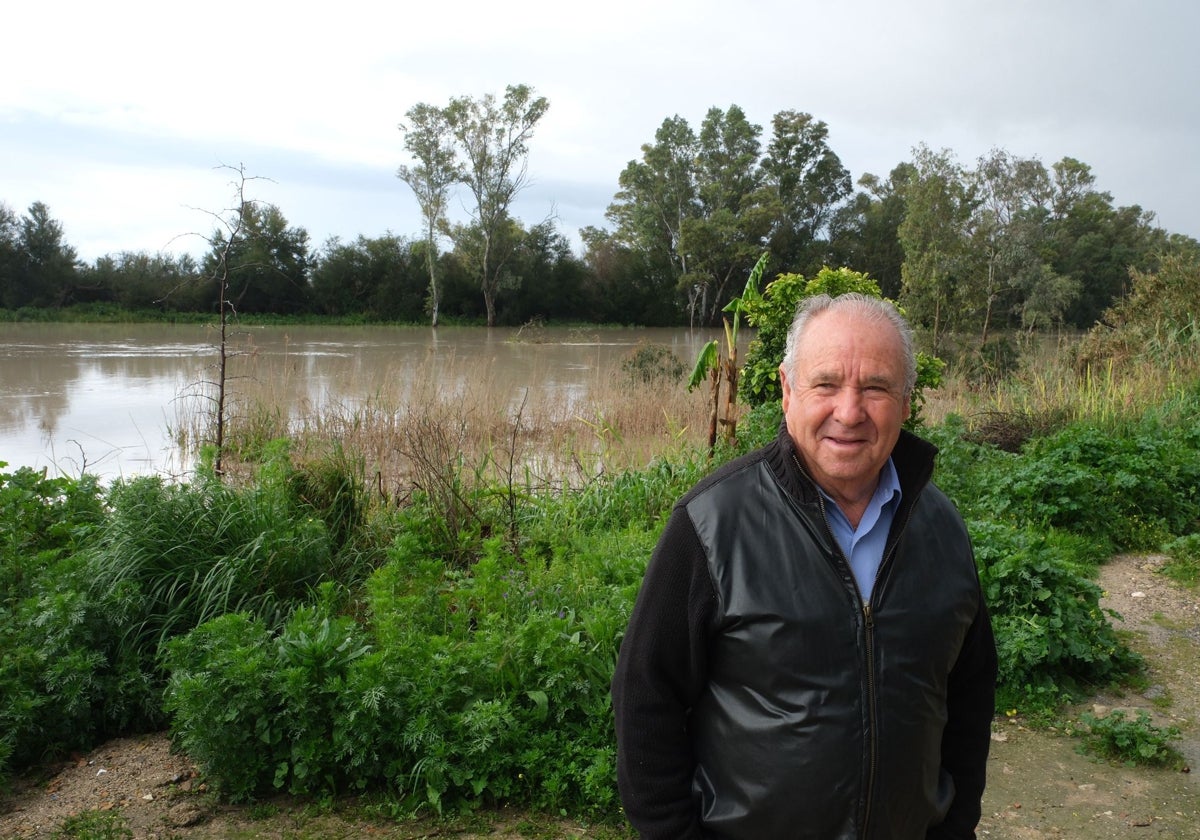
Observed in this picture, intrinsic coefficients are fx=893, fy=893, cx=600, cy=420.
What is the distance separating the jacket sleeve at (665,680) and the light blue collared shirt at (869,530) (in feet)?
0.90

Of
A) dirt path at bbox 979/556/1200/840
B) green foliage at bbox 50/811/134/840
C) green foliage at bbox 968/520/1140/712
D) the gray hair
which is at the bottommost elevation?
green foliage at bbox 50/811/134/840

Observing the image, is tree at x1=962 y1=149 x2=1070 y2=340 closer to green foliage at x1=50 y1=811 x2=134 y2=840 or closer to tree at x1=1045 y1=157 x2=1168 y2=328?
tree at x1=1045 y1=157 x2=1168 y2=328

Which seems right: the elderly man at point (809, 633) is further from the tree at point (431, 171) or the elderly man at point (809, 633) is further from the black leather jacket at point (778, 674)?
the tree at point (431, 171)

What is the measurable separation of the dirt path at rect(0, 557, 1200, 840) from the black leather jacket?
59.6 inches

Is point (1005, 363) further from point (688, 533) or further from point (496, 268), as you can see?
point (496, 268)

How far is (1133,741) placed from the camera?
3.45 m

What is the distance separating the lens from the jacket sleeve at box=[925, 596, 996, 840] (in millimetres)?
1747

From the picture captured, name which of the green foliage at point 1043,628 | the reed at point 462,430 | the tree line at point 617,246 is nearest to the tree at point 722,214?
the tree line at point 617,246

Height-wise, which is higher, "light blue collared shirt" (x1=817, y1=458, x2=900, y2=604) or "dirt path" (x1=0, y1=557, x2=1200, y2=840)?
"light blue collared shirt" (x1=817, y1=458, x2=900, y2=604)

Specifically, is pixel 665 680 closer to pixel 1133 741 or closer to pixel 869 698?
pixel 869 698

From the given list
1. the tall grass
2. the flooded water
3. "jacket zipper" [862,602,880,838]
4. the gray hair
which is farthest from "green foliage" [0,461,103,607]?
the tall grass

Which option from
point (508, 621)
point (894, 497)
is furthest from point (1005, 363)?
point (894, 497)

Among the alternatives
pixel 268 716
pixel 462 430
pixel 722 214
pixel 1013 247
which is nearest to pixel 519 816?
pixel 268 716

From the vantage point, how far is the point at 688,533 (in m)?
1.55
